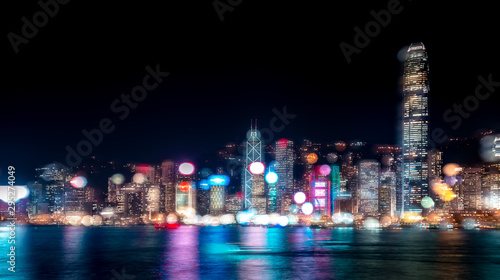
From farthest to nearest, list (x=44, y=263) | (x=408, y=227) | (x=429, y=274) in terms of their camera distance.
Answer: (x=408, y=227), (x=44, y=263), (x=429, y=274)

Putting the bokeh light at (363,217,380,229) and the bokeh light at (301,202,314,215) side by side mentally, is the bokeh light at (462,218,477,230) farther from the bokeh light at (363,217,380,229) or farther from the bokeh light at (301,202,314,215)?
the bokeh light at (301,202,314,215)

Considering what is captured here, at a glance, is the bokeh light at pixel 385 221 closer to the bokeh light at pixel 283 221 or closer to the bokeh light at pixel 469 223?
the bokeh light at pixel 469 223

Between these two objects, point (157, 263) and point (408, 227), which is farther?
point (408, 227)

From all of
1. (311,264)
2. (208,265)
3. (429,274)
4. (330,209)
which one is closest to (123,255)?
(208,265)

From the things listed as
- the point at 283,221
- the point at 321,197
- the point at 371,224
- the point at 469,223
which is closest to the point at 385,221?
the point at 371,224

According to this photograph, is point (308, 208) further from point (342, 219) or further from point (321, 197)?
point (342, 219)

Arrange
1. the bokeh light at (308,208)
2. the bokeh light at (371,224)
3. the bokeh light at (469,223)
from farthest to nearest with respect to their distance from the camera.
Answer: the bokeh light at (308,208) < the bokeh light at (371,224) < the bokeh light at (469,223)

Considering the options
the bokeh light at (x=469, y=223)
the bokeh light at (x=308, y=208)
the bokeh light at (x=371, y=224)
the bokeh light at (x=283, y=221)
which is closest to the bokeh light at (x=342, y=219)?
the bokeh light at (x=371, y=224)

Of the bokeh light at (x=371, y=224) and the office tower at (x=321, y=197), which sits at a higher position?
the office tower at (x=321, y=197)

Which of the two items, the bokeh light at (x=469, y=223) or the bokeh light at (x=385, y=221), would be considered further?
the bokeh light at (x=385, y=221)

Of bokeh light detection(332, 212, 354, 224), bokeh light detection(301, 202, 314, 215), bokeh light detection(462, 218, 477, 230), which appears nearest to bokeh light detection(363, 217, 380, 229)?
bokeh light detection(332, 212, 354, 224)

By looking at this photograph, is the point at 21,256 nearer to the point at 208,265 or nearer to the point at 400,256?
the point at 208,265
